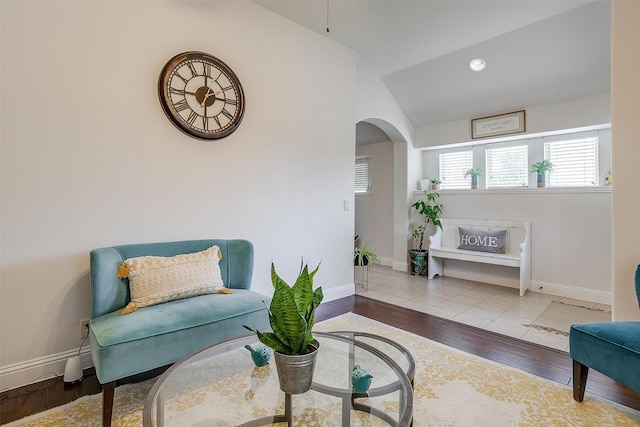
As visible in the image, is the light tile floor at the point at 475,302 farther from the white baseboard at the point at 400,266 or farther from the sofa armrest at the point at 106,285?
the sofa armrest at the point at 106,285

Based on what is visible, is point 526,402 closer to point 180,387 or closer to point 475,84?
point 180,387

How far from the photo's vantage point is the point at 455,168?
4.89 m

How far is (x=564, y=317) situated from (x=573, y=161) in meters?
1.99

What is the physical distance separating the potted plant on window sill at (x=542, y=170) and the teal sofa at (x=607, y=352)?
2464 mm

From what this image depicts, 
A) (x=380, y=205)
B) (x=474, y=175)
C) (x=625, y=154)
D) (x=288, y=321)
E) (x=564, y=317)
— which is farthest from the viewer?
(x=380, y=205)

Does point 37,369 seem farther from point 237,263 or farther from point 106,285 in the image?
point 237,263

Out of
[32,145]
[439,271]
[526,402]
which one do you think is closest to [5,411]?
[32,145]

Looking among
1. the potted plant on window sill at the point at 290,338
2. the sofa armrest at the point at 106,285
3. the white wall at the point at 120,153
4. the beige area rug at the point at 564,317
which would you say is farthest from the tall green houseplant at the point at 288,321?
the beige area rug at the point at 564,317

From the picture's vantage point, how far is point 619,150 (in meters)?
2.10

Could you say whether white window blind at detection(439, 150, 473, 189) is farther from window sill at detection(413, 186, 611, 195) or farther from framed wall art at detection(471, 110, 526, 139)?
framed wall art at detection(471, 110, 526, 139)

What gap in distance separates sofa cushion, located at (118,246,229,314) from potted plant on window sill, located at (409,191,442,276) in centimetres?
337

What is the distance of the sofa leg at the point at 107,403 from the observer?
144 centimetres

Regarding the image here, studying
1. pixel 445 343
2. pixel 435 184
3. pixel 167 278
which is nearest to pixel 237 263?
pixel 167 278

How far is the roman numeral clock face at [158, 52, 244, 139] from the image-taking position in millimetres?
2303
